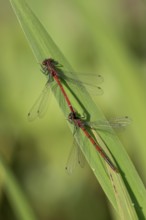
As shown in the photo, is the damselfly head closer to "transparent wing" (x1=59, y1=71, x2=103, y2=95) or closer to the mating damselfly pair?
the mating damselfly pair

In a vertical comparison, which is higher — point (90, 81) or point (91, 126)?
point (90, 81)

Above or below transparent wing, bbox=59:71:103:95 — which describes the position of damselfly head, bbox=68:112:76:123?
below

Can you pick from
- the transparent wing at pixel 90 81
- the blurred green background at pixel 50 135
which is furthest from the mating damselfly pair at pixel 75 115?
the blurred green background at pixel 50 135

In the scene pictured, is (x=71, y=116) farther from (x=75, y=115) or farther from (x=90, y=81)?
(x=90, y=81)

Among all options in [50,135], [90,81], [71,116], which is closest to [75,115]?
[71,116]

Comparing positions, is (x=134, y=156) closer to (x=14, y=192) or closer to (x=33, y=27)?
(x=14, y=192)

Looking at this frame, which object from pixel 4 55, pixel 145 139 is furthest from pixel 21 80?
pixel 145 139

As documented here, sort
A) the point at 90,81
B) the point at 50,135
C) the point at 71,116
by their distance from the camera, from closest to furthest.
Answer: the point at 71,116 < the point at 90,81 < the point at 50,135

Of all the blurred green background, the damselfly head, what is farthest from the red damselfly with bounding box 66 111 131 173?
the blurred green background

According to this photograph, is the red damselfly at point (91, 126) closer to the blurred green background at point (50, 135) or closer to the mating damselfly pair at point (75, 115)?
the mating damselfly pair at point (75, 115)

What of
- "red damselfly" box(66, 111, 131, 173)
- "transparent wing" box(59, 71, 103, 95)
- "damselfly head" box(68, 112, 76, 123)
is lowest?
"red damselfly" box(66, 111, 131, 173)

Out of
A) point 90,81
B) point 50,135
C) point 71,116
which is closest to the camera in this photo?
point 71,116
